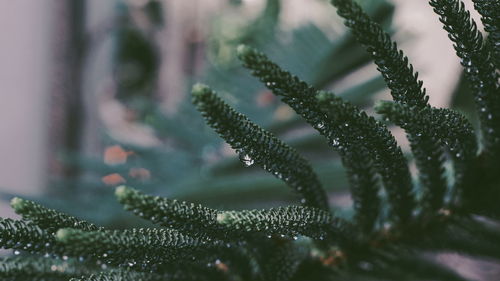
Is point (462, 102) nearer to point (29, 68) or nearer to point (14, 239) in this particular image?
point (14, 239)

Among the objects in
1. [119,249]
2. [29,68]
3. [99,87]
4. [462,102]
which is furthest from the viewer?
[99,87]

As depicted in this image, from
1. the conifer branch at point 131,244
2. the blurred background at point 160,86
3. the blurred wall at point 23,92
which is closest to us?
the conifer branch at point 131,244

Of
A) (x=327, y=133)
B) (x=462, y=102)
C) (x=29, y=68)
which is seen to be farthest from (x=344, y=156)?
(x=29, y=68)

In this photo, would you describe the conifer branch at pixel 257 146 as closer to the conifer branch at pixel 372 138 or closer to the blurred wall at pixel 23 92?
the conifer branch at pixel 372 138

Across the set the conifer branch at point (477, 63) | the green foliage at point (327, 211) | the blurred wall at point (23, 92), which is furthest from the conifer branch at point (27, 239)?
the blurred wall at point (23, 92)

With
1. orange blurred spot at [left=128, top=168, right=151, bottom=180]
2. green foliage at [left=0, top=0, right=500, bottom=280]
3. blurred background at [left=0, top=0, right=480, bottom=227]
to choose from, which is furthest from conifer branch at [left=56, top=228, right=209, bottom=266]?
orange blurred spot at [left=128, top=168, right=151, bottom=180]

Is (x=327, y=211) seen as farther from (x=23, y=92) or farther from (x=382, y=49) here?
(x=23, y=92)
